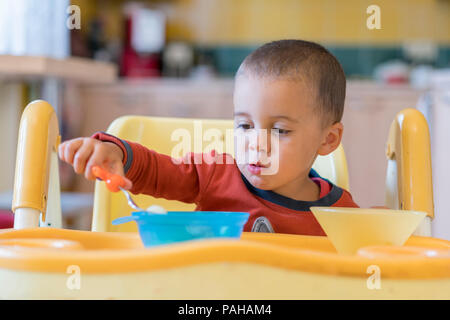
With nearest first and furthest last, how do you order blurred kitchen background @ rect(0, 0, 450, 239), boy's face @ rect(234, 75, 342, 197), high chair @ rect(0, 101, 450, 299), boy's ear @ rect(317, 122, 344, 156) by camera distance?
high chair @ rect(0, 101, 450, 299) → boy's face @ rect(234, 75, 342, 197) → boy's ear @ rect(317, 122, 344, 156) → blurred kitchen background @ rect(0, 0, 450, 239)

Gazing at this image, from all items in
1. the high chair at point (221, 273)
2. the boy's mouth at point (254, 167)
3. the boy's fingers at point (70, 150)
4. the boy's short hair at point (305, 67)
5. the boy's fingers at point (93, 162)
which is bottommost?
the high chair at point (221, 273)

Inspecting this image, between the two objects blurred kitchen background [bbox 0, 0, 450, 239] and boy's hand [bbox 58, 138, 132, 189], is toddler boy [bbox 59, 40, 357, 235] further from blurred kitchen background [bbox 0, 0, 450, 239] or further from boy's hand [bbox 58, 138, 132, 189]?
blurred kitchen background [bbox 0, 0, 450, 239]

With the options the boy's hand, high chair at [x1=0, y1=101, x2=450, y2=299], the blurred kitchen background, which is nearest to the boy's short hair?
the boy's hand

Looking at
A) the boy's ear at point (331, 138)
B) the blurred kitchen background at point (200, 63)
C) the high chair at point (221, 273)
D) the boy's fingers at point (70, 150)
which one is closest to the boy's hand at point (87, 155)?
the boy's fingers at point (70, 150)

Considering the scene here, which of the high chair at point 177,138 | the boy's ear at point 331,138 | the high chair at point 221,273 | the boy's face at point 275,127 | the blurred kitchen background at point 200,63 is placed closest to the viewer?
the high chair at point 221,273

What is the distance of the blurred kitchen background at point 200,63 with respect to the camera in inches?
108

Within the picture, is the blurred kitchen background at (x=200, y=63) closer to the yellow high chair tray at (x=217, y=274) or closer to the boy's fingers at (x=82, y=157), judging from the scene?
the boy's fingers at (x=82, y=157)

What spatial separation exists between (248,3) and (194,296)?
3532mm

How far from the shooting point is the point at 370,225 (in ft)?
1.97

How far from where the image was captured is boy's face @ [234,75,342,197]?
0.78m

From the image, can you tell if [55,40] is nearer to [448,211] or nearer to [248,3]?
[248,3]

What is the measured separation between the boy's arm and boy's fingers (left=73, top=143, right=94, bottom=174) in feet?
0.29

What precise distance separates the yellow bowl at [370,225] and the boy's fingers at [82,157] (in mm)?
245

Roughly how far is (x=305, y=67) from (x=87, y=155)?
356 millimetres
